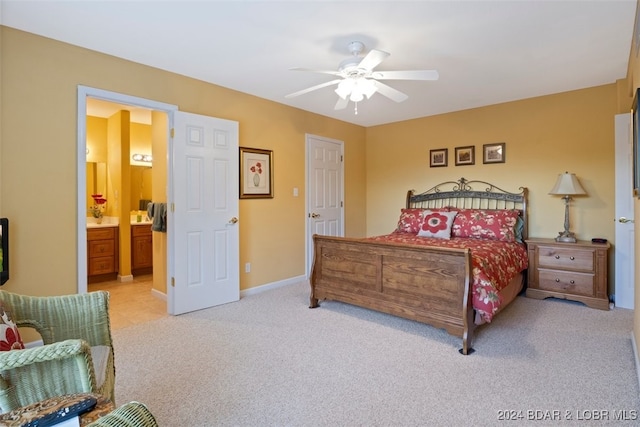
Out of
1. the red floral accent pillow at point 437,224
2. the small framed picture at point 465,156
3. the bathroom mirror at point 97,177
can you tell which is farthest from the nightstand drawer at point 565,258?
the bathroom mirror at point 97,177

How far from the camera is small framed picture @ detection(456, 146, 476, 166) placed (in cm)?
482

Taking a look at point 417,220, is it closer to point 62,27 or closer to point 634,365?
point 634,365

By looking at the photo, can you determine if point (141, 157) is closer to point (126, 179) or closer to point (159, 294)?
point (126, 179)

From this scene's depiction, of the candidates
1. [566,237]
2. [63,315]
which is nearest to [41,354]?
[63,315]

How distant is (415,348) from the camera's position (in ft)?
8.77

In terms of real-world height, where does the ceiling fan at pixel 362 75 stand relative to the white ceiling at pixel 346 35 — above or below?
below

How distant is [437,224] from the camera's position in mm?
4355

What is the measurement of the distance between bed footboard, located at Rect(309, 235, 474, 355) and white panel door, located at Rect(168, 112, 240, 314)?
102cm

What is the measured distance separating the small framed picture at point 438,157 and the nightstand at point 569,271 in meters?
1.70

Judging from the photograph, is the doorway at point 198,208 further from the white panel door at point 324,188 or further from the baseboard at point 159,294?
the white panel door at point 324,188

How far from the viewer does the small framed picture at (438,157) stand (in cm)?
507

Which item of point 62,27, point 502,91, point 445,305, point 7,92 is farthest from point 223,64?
point 502,91

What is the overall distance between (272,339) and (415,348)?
1.17m

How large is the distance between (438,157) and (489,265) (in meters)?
2.53
